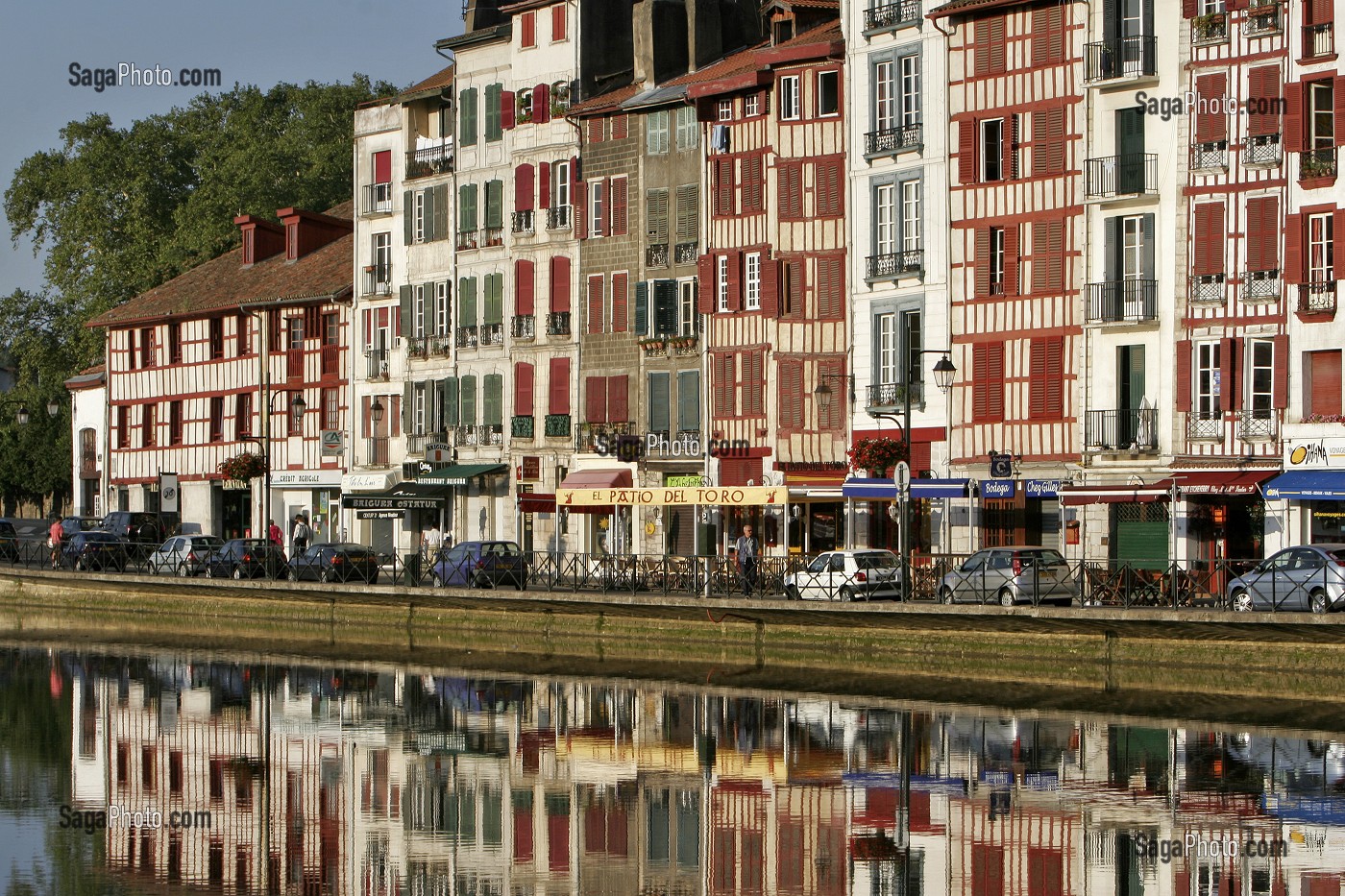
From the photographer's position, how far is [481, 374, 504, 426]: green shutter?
7189 cm

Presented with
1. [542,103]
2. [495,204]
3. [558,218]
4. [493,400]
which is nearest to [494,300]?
[495,204]

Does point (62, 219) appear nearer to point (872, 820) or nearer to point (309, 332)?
point (309, 332)

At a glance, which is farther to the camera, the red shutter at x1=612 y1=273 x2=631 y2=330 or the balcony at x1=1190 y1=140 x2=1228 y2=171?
the red shutter at x1=612 y1=273 x2=631 y2=330

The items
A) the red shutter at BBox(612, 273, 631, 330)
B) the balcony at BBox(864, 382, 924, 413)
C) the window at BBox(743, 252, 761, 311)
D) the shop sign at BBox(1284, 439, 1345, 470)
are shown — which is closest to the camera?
the shop sign at BBox(1284, 439, 1345, 470)

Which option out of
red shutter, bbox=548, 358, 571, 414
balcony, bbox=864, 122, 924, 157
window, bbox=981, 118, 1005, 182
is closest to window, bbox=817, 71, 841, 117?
balcony, bbox=864, 122, 924, 157

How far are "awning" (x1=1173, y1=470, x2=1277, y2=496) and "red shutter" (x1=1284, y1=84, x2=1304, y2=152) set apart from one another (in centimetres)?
710

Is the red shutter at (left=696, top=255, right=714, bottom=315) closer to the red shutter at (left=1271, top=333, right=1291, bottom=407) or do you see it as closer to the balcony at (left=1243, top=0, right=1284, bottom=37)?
the balcony at (left=1243, top=0, right=1284, bottom=37)

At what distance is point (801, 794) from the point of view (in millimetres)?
31828

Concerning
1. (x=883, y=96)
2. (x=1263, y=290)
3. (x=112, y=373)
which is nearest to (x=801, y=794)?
(x=1263, y=290)

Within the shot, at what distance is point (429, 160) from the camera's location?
75250 mm

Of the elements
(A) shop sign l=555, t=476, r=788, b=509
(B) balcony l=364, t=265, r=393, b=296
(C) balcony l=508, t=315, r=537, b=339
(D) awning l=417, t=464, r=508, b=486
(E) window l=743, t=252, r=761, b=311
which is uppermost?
(B) balcony l=364, t=265, r=393, b=296

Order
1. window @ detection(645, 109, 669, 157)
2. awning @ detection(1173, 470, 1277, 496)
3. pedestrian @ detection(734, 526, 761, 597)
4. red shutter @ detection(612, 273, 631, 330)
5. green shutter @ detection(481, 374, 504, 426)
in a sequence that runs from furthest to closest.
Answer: green shutter @ detection(481, 374, 504, 426)
red shutter @ detection(612, 273, 631, 330)
window @ detection(645, 109, 669, 157)
awning @ detection(1173, 470, 1277, 496)
pedestrian @ detection(734, 526, 761, 597)

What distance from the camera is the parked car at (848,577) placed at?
48406 mm

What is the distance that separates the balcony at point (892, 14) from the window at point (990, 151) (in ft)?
11.7
